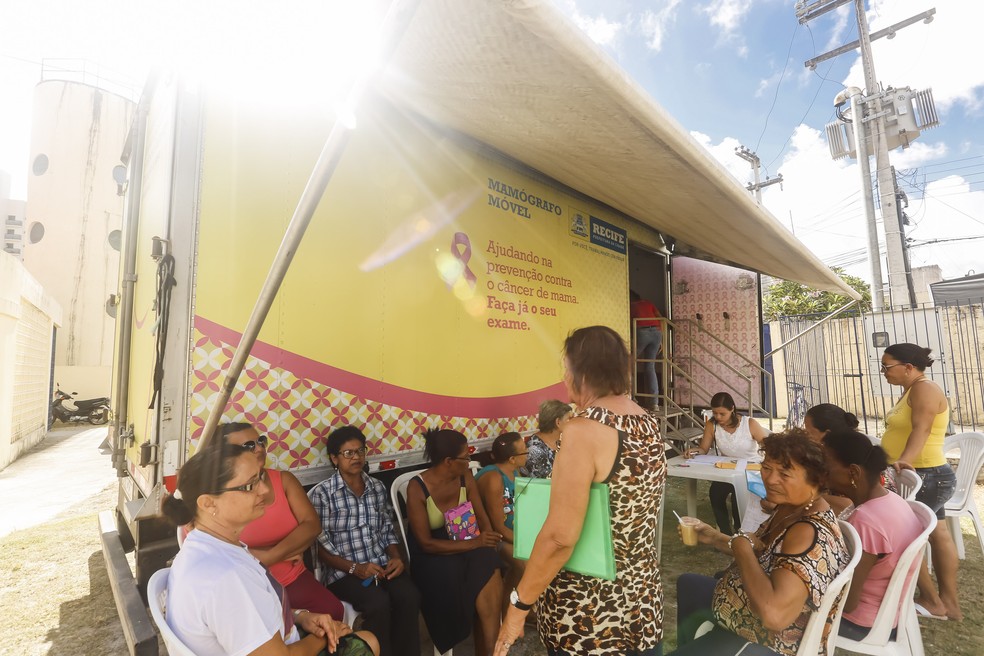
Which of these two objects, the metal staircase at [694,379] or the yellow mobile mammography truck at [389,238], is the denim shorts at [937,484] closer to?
the yellow mobile mammography truck at [389,238]

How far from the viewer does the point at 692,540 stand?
6.63 feet

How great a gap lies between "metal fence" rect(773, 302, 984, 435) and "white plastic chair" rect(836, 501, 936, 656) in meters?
5.63

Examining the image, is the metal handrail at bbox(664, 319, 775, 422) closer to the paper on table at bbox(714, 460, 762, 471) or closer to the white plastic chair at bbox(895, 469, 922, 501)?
the paper on table at bbox(714, 460, 762, 471)

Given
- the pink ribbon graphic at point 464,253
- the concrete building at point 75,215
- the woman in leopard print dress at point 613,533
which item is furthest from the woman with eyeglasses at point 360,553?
the concrete building at point 75,215

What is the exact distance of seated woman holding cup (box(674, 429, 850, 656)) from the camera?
155 centimetres

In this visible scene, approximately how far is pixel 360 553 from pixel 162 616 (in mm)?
1181

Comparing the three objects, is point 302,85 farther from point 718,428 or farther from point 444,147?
point 718,428

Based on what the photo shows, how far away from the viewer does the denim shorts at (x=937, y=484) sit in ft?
10.8

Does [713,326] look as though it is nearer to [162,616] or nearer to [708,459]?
[708,459]

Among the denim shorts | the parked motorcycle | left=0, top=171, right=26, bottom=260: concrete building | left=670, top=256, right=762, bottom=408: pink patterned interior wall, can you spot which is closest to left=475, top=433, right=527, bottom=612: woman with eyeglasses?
the denim shorts

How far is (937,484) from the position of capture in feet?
10.8

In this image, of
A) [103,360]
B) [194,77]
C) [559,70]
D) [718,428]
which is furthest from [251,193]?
[103,360]

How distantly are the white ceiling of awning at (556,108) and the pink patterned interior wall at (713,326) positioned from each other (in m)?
2.80

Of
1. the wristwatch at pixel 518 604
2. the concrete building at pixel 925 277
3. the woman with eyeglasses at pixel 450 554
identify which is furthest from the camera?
the concrete building at pixel 925 277
